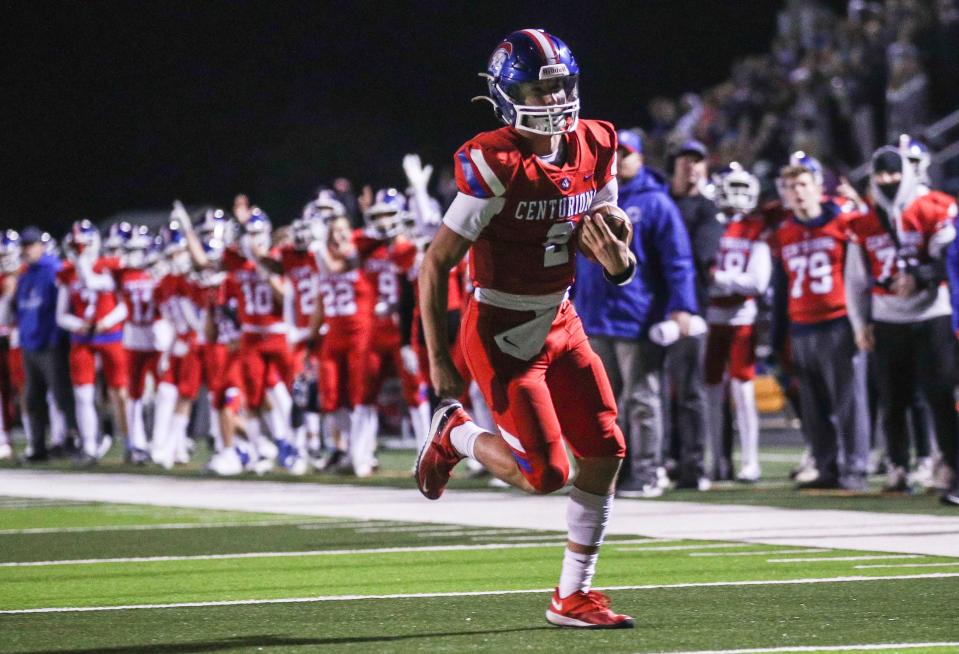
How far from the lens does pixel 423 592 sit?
6703 mm

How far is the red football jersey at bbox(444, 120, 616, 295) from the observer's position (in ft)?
18.2

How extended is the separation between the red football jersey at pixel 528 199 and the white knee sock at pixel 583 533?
0.71 meters

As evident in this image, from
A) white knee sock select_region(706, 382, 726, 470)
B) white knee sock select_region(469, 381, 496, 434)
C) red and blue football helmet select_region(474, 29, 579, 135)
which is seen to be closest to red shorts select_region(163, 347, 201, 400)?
white knee sock select_region(469, 381, 496, 434)

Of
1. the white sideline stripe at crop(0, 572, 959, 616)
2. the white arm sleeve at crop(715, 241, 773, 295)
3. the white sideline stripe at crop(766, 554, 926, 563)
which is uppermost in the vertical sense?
the white arm sleeve at crop(715, 241, 773, 295)

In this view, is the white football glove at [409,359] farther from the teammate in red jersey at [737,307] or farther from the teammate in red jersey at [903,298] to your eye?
the teammate in red jersey at [903,298]

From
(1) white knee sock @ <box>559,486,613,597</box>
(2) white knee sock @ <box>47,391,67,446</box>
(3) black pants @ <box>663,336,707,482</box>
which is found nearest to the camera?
(1) white knee sock @ <box>559,486,613,597</box>

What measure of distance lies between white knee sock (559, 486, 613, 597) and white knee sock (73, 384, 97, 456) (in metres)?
11.7

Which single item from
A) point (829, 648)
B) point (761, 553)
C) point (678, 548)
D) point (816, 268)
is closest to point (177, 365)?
point (816, 268)

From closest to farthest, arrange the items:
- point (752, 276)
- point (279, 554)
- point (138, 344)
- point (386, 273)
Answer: point (279, 554)
point (752, 276)
point (386, 273)
point (138, 344)

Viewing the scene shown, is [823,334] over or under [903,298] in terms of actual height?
under

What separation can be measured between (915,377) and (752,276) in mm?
1733

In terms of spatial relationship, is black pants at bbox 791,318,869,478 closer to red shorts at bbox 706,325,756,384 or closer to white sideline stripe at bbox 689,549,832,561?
red shorts at bbox 706,325,756,384

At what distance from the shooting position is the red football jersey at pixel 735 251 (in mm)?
12312

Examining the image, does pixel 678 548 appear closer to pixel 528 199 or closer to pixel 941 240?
pixel 528 199
